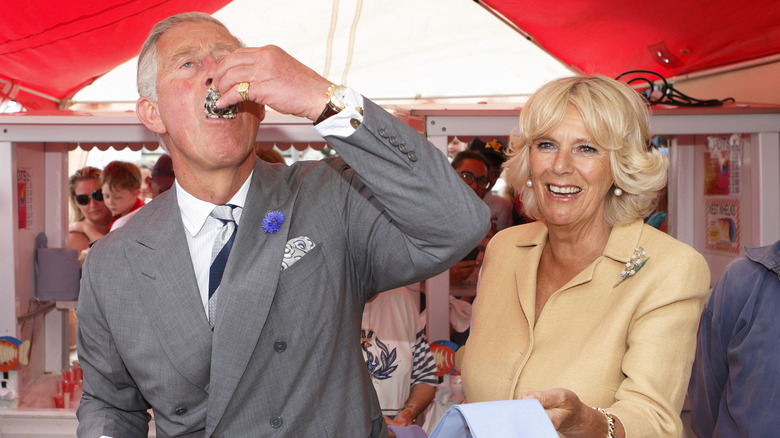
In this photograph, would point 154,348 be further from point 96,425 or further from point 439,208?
point 439,208

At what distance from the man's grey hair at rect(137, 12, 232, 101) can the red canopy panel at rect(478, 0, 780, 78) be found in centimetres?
314

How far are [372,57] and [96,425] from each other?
4821 millimetres

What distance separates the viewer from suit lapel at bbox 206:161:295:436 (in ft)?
4.55

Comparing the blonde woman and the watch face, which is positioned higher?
the watch face

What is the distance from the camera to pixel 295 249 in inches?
58.2

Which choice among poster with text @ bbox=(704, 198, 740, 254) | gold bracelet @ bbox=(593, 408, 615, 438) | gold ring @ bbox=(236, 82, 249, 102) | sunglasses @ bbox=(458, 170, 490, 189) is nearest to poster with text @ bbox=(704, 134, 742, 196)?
poster with text @ bbox=(704, 198, 740, 254)

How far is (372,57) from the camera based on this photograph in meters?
5.94

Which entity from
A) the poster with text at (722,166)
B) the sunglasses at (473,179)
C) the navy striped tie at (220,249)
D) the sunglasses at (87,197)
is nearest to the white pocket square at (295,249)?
the navy striped tie at (220,249)

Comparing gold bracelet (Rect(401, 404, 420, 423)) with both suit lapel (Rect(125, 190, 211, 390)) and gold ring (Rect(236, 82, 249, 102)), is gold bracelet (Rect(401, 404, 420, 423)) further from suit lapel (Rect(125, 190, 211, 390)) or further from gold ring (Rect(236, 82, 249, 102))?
gold ring (Rect(236, 82, 249, 102))

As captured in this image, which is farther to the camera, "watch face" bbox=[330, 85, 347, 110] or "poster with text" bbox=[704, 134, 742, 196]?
"poster with text" bbox=[704, 134, 742, 196]

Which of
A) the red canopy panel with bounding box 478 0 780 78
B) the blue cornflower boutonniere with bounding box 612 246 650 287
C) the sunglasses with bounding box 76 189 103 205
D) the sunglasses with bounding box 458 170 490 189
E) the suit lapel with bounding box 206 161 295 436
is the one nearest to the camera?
the suit lapel with bounding box 206 161 295 436

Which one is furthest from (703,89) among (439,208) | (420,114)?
(439,208)

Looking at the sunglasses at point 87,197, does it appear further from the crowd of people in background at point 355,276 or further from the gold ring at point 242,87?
the gold ring at point 242,87

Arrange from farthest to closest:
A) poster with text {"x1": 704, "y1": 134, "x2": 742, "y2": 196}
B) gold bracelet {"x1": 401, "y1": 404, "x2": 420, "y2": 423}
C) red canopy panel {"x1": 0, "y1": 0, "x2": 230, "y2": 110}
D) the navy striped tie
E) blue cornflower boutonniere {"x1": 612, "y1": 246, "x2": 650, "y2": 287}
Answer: poster with text {"x1": 704, "y1": 134, "x2": 742, "y2": 196}
red canopy panel {"x1": 0, "y1": 0, "x2": 230, "y2": 110}
gold bracelet {"x1": 401, "y1": 404, "x2": 420, "y2": 423}
blue cornflower boutonniere {"x1": 612, "y1": 246, "x2": 650, "y2": 287}
the navy striped tie
